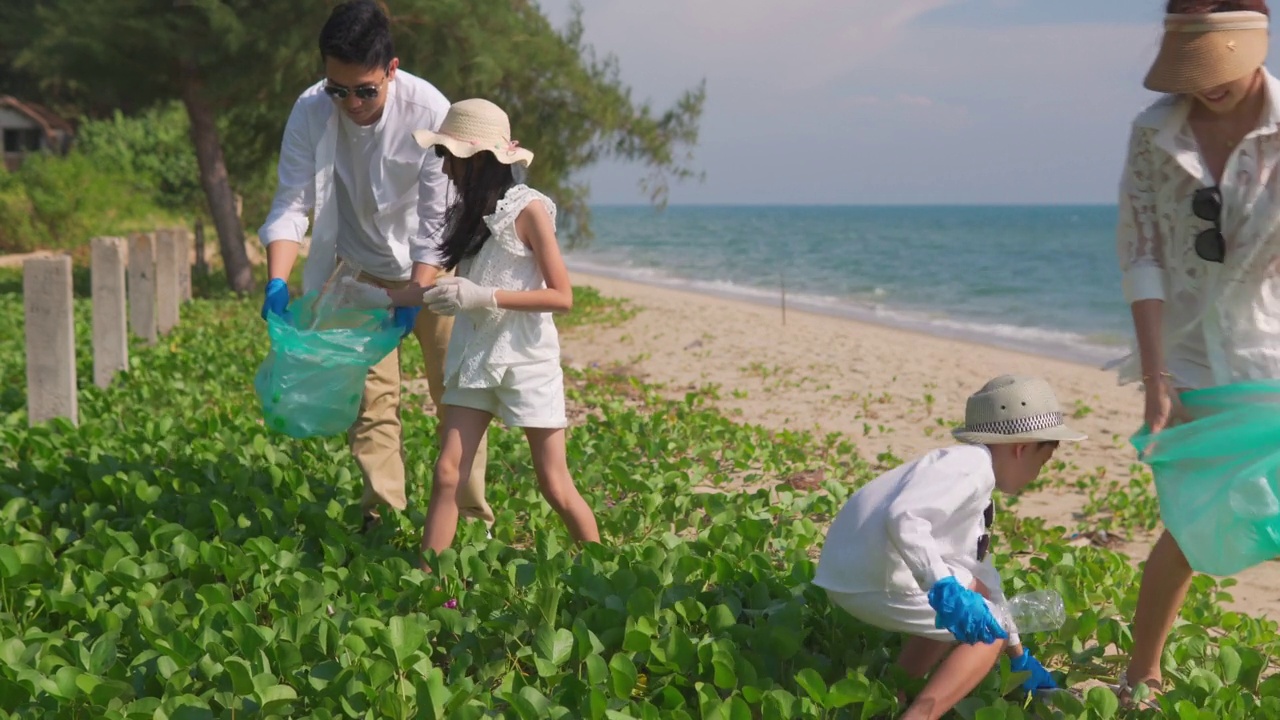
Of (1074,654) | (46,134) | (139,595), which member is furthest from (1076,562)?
(46,134)

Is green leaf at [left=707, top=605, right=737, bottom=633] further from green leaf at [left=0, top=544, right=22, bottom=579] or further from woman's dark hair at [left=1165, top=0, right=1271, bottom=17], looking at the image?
green leaf at [left=0, top=544, right=22, bottom=579]

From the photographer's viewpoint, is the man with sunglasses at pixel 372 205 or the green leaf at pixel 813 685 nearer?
the green leaf at pixel 813 685

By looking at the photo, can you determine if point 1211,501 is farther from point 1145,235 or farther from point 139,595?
point 139,595

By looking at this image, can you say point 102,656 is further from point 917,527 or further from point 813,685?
point 917,527

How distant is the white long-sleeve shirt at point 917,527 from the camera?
9.63 feet

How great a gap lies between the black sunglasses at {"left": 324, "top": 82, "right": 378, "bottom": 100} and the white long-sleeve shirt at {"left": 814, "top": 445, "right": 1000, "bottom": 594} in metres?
2.31

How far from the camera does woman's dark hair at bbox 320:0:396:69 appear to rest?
415 cm

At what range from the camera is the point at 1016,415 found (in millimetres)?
3086

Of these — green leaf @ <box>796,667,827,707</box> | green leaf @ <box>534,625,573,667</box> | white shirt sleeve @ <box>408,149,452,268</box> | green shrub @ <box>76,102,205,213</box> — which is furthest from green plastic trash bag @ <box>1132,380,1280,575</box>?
green shrub @ <box>76,102,205,213</box>

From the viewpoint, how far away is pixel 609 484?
18.5 feet

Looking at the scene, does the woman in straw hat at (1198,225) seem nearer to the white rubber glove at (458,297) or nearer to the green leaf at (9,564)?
the white rubber glove at (458,297)

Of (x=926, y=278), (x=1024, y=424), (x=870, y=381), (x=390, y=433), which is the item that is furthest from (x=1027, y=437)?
(x=926, y=278)

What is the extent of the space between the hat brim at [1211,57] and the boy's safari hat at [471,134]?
1.95 meters

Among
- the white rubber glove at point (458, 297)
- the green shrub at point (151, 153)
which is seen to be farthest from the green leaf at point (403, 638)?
the green shrub at point (151, 153)
